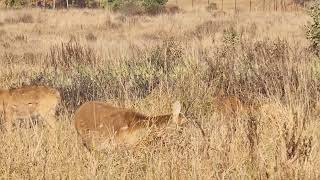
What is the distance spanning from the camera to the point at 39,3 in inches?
2427

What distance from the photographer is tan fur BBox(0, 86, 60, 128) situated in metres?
7.59

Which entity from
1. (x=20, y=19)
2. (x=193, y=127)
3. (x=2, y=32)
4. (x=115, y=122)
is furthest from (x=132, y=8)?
(x=115, y=122)

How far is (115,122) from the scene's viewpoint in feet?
15.1

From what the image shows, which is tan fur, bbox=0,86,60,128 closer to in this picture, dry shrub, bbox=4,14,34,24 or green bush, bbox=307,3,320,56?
green bush, bbox=307,3,320,56

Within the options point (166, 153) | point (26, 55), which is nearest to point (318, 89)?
point (166, 153)

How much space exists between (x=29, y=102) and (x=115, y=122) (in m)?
3.51

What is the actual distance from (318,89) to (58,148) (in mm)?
3971

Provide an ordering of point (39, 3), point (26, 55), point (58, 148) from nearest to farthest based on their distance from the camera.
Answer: point (58, 148), point (26, 55), point (39, 3)

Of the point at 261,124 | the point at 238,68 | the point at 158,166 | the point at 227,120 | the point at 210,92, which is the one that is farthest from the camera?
the point at 238,68

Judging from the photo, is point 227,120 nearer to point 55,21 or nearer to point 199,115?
point 199,115

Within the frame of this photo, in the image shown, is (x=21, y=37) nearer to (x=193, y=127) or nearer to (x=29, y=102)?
(x=29, y=102)

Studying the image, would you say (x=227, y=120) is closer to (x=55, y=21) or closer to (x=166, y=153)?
(x=166, y=153)

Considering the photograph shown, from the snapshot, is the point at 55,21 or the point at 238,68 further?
the point at 55,21

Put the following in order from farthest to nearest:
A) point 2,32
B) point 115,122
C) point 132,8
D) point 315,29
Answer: point 132,8, point 2,32, point 315,29, point 115,122
